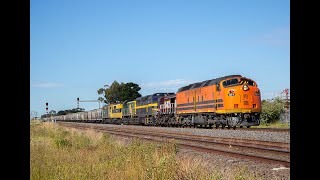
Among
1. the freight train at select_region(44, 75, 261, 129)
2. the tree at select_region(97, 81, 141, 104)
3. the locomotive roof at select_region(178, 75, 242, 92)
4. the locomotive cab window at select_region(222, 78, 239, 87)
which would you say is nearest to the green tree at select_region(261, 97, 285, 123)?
the freight train at select_region(44, 75, 261, 129)

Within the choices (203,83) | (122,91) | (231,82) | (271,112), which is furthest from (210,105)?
(122,91)

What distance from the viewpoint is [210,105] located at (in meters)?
28.1

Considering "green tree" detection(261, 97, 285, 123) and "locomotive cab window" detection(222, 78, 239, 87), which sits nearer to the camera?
"locomotive cab window" detection(222, 78, 239, 87)

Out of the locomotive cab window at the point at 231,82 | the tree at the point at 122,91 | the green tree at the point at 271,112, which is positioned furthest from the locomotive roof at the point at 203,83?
the tree at the point at 122,91

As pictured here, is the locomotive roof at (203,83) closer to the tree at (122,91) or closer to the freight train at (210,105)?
the freight train at (210,105)

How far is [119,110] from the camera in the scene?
205ft

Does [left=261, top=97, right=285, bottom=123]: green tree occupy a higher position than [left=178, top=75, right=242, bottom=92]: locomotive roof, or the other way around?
[left=178, top=75, right=242, bottom=92]: locomotive roof

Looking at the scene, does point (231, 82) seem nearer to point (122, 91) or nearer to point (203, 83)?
point (203, 83)

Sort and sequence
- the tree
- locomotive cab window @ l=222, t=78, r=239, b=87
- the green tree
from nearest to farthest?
locomotive cab window @ l=222, t=78, r=239, b=87 → the green tree → the tree

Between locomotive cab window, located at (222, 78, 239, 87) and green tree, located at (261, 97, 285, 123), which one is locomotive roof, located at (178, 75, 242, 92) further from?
green tree, located at (261, 97, 285, 123)

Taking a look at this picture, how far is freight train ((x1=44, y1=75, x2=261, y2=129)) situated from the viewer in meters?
25.5
